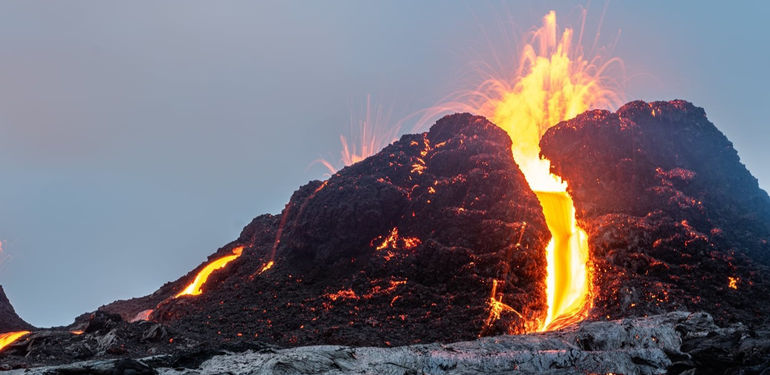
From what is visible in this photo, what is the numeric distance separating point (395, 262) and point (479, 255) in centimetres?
673

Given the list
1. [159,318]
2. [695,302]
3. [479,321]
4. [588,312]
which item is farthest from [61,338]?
[695,302]

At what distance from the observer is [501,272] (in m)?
36.0

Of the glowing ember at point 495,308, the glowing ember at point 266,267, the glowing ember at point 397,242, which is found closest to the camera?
the glowing ember at point 495,308

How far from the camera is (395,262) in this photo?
1522 inches

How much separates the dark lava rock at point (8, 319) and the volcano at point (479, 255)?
293 millimetres

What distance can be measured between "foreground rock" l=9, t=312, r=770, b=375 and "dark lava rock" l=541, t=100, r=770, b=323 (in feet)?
25.6

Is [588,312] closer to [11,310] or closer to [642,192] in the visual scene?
[642,192]

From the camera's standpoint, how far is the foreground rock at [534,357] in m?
19.6

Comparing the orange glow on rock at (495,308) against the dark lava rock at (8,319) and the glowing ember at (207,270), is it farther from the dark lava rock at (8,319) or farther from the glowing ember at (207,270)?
the dark lava rock at (8,319)

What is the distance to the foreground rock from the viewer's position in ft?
64.2

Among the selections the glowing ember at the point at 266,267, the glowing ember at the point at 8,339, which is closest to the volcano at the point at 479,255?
the glowing ember at the point at 266,267

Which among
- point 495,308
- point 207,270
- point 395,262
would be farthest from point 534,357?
point 207,270

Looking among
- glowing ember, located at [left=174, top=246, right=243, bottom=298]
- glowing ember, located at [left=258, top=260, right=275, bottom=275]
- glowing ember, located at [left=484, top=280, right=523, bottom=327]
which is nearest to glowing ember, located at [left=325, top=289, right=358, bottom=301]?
glowing ember, located at [left=258, top=260, right=275, bottom=275]

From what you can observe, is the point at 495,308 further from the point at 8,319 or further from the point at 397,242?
the point at 8,319
